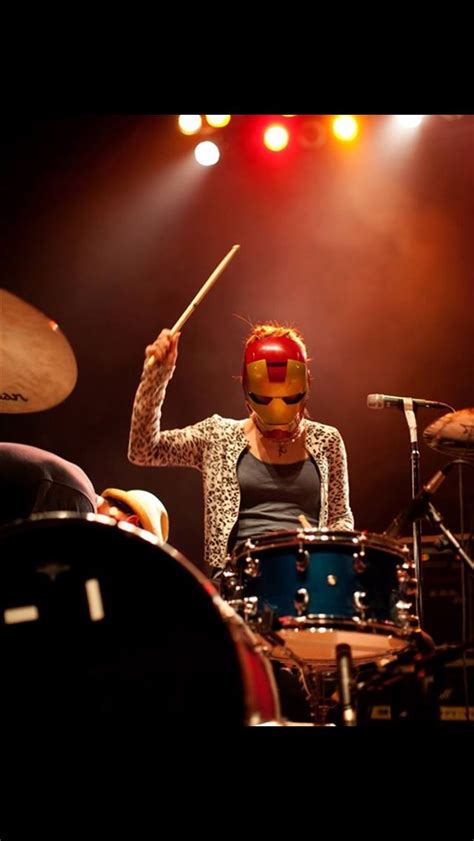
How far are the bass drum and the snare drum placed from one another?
1.12 meters

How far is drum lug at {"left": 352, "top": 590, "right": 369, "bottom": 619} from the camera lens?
7.90 ft

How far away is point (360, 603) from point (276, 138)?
2.67 metres

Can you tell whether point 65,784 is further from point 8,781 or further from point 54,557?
point 54,557

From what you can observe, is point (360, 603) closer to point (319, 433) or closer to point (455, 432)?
point (455, 432)

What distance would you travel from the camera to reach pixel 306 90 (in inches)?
103

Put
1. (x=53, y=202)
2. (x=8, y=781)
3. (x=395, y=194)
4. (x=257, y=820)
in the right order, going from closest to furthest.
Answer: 1. (x=8, y=781)
2. (x=257, y=820)
3. (x=53, y=202)
4. (x=395, y=194)

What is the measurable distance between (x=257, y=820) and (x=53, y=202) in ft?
10.7

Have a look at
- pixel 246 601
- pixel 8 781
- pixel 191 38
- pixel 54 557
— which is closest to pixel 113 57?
pixel 191 38

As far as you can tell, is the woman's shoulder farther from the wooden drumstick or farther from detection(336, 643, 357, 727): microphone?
detection(336, 643, 357, 727): microphone

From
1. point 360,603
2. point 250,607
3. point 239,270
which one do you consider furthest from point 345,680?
point 239,270

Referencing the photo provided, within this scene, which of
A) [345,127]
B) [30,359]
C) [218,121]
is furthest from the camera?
[345,127]

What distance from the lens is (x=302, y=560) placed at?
245 cm

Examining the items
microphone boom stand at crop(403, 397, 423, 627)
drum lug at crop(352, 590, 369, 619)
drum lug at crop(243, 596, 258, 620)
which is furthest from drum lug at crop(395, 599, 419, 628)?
microphone boom stand at crop(403, 397, 423, 627)

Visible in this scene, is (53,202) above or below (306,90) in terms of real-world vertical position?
above
